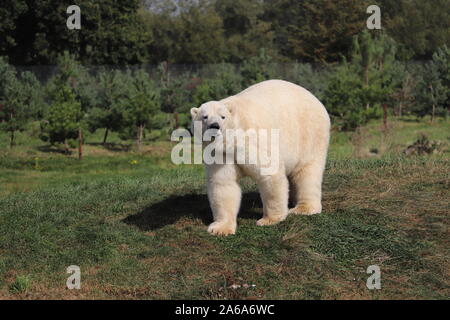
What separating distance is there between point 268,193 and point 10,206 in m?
4.01

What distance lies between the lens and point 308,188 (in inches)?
288

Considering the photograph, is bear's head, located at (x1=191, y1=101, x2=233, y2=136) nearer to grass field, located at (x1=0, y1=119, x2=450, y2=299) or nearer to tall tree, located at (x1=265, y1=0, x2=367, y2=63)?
grass field, located at (x1=0, y1=119, x2=450, y2=299)

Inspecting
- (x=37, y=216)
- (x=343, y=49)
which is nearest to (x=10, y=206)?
(x=37, y=216)

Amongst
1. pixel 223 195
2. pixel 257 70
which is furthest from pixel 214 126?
pixel 257 70

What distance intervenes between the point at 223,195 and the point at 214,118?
36.5 inches

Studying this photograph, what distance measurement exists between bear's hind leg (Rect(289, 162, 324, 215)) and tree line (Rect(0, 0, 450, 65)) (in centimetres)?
2460

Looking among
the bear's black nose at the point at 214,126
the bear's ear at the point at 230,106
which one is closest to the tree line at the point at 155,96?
the bear's ear at the point at 230,106

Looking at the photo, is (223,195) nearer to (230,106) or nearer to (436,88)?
(230,106)

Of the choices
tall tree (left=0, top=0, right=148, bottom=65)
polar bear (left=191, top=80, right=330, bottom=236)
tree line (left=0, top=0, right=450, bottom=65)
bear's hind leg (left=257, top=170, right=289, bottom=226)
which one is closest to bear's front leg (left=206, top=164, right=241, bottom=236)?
polar bear (left=191, top=80, right=330, bottom=236)

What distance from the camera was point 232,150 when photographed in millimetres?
6324

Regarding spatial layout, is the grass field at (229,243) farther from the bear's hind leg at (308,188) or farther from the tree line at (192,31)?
the tree line at (192,31)

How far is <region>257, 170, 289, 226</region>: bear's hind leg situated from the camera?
6.54m

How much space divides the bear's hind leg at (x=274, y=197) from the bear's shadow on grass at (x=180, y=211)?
0.60 metres
